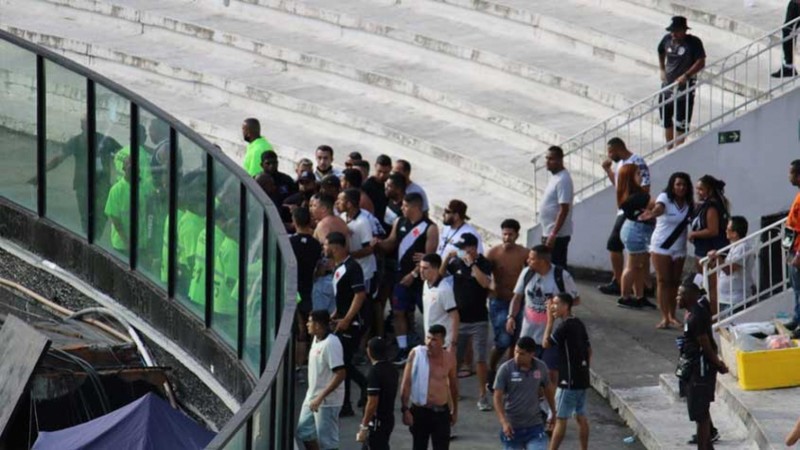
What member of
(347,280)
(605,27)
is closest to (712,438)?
(347,280)

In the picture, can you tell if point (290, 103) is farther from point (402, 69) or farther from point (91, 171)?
point (91, 171)

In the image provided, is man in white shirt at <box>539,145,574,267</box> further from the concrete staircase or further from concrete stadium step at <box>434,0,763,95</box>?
concrete stadium step at <box>434,0,763,95</box>

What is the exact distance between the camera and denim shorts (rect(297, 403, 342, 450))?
14312 mm

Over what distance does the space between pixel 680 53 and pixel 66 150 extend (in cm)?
759

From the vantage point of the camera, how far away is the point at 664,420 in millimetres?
15500

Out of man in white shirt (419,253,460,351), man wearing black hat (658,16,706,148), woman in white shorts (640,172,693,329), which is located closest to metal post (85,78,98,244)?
man in white shirt (419,253,460,351)

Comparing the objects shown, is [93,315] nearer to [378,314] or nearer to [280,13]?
[378,314]

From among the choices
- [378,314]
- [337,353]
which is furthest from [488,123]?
[337,353]

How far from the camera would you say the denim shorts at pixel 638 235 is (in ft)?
60.0

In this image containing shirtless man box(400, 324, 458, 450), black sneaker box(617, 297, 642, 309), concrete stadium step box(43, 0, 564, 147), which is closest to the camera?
shirtless man box(400, 324, 458, 450)

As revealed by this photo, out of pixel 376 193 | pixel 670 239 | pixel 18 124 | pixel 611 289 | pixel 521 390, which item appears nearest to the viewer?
pixel 521 390

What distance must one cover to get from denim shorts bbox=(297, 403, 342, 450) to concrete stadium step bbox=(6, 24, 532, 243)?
5716 millimetres

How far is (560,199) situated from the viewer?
1808 cm

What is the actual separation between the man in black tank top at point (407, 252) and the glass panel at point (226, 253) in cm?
401
